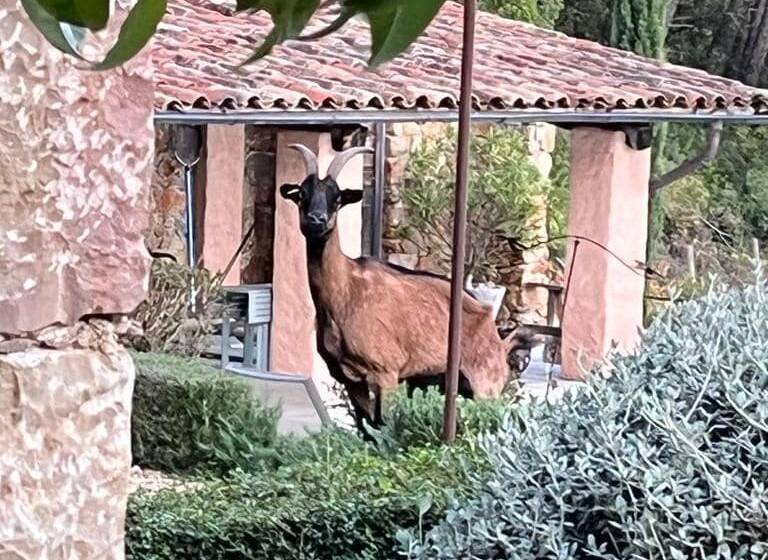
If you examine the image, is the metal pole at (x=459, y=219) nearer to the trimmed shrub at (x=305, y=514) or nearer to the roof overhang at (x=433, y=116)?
the trimmed shrub at (x=305, y=514)

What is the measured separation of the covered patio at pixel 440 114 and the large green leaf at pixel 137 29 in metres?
6.52

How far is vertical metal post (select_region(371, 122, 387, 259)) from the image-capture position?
11250 millimetres

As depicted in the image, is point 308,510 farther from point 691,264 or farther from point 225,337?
point 225,337

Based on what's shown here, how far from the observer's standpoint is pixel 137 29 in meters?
0.51

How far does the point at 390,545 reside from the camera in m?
3.32

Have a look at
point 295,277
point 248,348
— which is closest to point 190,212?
point 295,277

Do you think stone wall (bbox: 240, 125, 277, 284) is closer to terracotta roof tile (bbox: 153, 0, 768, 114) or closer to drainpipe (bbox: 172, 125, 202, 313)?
drainpipe (bbox: 172, 125, 202, 313)

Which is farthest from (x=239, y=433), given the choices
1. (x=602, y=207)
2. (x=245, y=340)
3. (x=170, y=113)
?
(x=602, y=207)

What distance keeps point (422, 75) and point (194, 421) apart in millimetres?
3828

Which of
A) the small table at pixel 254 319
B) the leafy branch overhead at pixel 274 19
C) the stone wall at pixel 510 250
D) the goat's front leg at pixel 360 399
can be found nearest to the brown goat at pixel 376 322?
the goat's front leg at pixel 360 399

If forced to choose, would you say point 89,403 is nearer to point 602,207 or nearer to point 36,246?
point 36,246

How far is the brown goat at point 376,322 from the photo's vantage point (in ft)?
19.8

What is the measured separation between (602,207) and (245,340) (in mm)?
3036

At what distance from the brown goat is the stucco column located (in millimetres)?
3077
